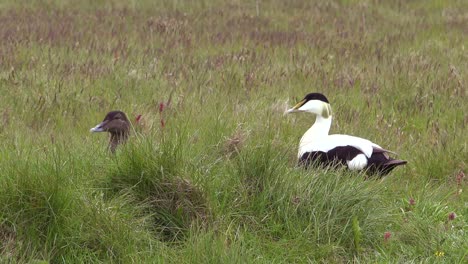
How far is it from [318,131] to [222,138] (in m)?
1.15

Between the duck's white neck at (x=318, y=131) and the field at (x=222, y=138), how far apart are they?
9.7 inches

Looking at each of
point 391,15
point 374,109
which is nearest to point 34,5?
point 391,15

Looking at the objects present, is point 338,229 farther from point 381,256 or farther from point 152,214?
point 152,214

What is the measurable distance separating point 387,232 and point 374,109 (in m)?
3.52

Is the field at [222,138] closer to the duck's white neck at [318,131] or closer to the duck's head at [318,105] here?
the duck's white neck at [318,131]

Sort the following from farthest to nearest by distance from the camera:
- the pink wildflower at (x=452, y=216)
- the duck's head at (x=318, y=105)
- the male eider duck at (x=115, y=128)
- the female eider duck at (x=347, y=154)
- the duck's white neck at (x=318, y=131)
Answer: the duck's head at (x=318, y=105) → the duck's white neck at (x=318, y=131) → the male eider duck at (x=115, y=128) → the female eider duck at (x=347, y=154) → the pink wildflower at (x=452, y=216)

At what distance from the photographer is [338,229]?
5.04m

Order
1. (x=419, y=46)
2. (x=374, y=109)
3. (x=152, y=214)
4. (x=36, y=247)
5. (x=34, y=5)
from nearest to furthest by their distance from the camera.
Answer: (x=36, y=247), (x=152, y=214), (x=374, y=109), (x=419, y=46), (x=34, y=5)

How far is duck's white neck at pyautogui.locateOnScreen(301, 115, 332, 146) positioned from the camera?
6.60 meters

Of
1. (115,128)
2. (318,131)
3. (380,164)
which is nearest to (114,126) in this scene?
(115,128)

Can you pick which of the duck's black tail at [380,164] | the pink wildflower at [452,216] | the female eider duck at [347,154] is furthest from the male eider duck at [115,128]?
the pink wildflower at [452,216]

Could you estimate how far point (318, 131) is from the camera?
22.1 feet

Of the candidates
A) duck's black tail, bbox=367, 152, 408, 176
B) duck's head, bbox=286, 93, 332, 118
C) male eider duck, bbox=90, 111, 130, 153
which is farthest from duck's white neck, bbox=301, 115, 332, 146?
male eider duck, bbox=90, 111, 130, 153

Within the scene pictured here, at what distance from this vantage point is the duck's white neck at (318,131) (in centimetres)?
660
